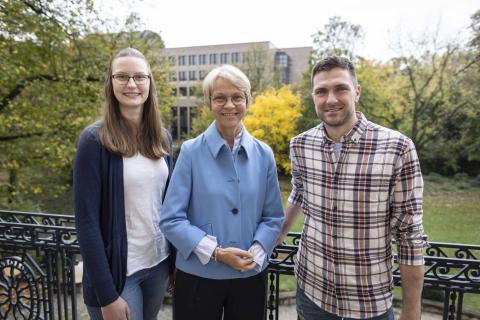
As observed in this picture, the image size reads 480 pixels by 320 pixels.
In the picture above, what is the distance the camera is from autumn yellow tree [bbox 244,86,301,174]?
21.6m

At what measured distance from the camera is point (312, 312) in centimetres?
199

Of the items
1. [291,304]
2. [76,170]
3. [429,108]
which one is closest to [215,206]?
[76,170]

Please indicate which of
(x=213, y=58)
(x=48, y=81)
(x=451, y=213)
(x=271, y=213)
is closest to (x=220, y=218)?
(x=271, y=213)

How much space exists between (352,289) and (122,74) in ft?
5.75

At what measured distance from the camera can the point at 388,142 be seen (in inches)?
A: 68.1

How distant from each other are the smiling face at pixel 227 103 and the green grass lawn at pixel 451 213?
21.4 feet

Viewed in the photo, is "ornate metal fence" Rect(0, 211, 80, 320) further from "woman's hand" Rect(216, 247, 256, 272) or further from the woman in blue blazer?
"woman's hand" Rect(216, 247, 256, 272)

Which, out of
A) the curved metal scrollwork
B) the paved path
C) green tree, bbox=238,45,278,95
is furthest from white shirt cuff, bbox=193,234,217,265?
green tree, bbox=238,45,278,95

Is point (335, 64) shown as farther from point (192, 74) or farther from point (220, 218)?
point (192, 74)

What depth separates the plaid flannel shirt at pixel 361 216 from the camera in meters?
1.70

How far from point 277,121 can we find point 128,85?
2017 cm

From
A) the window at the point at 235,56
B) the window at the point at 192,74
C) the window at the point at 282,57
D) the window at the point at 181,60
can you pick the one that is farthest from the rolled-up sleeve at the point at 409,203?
the window at the point at 181,60

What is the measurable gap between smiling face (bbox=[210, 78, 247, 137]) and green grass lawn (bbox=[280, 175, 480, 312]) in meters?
6.52

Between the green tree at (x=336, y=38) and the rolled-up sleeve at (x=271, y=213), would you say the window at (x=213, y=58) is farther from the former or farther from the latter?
the rolled-up sleeve at (x=271, y=213)
